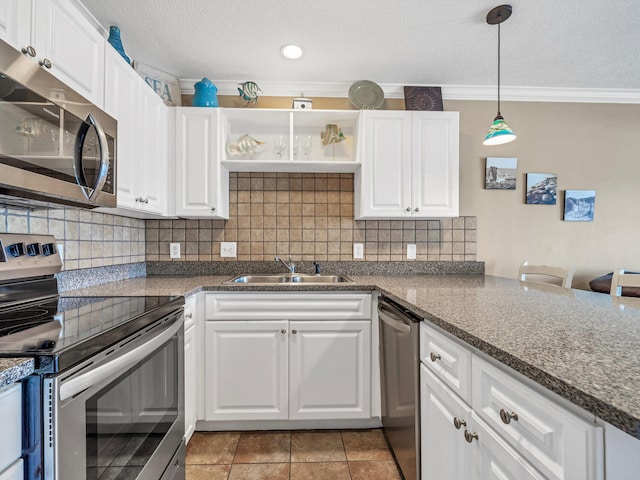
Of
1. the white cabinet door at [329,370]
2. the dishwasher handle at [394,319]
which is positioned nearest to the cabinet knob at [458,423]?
the dishwasher handle at [394,319]

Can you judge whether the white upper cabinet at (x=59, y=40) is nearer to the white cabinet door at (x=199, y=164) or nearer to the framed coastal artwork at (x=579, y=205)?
the white cabinet door at (x=199, y=164)

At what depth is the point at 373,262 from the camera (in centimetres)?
247

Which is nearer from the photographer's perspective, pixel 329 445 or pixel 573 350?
pixel 573 350

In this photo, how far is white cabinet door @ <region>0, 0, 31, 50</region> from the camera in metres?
0.99

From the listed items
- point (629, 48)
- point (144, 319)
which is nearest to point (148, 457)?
point (144, 319)

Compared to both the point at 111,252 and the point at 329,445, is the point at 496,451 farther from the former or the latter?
the point at 111,252

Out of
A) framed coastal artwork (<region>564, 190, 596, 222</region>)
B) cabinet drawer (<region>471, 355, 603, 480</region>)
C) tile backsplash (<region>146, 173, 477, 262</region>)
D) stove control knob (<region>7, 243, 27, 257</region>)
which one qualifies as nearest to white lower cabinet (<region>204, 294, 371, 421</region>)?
tile backsplash (<region>146, 173, 477, 262</region>)

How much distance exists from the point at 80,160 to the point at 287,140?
4.82 ft

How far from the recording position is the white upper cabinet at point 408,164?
2.22 metres

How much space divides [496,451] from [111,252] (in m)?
2.14

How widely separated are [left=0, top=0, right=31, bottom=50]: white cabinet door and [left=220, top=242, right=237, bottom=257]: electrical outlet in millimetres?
1556

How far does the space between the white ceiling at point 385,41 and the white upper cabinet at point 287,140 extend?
1.01ft

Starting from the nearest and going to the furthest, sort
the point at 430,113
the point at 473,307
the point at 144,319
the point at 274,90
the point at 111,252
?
the point at 144,319 < the point at 473,307 < the point at 111,252 < the point at 430,113 < the point at 274,90

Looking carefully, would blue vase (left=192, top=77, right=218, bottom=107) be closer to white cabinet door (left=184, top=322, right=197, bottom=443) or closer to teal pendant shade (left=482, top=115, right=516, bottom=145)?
white cabinet door (left=184, top=322, right=197, bottom=443)
